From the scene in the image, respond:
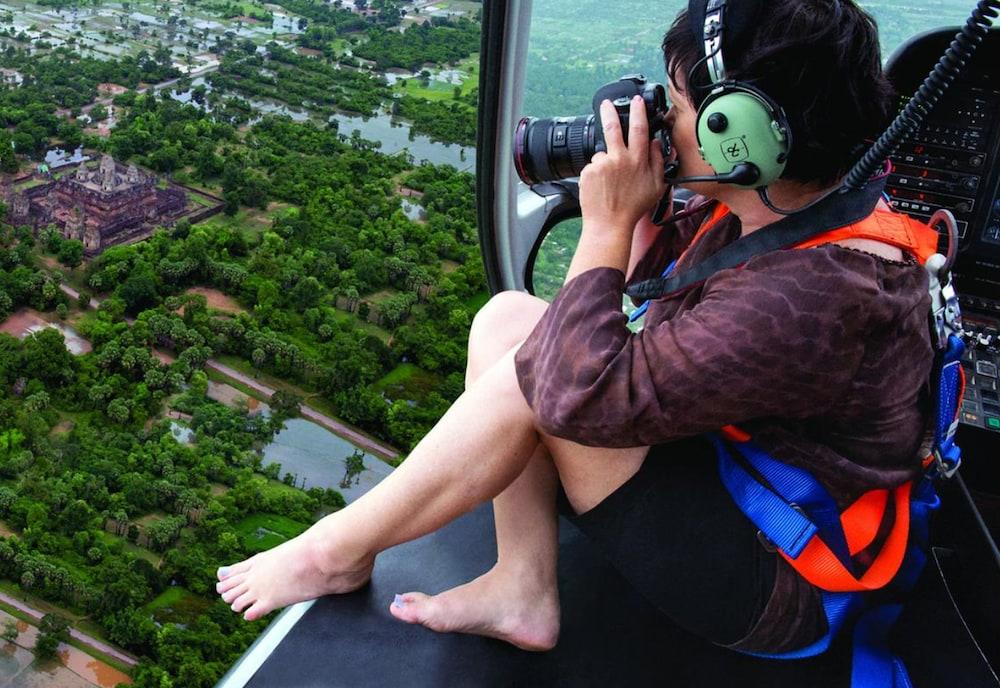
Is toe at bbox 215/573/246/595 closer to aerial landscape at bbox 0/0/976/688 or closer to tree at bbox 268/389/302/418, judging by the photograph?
aerial landscape at bbox 0/0/976/688

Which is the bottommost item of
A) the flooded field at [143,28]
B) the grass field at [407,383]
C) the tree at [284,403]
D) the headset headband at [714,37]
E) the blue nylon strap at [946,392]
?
the tree at [284,403]

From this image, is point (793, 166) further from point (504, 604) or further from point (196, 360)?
point (196, 360)

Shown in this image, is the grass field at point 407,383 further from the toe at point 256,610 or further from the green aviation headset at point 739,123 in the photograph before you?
the green aviation headset at point 739,123

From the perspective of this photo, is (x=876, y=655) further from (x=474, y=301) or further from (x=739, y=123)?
(x=474, y=301)

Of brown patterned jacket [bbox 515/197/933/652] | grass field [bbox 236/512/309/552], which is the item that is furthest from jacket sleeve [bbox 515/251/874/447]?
grass field [bbox 236/512/309/552]

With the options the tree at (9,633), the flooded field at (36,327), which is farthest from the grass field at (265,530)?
the flooded field at (36,327)
